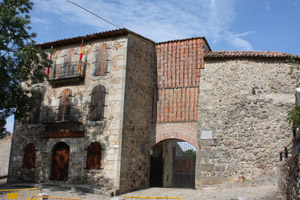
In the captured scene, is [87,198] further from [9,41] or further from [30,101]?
[9,41]

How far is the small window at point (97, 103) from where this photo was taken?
1627cm

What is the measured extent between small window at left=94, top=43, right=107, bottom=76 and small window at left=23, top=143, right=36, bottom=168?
16.7 feet

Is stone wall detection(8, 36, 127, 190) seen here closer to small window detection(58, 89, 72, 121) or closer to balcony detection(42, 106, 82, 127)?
balcony detection(42, 106, 82, 127)

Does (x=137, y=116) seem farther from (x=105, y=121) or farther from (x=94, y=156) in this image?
(x=94, y=156)

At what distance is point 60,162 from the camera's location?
1692 centimetres

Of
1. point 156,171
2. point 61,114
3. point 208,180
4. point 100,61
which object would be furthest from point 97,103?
point 208,180

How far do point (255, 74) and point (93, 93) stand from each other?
7.53 m

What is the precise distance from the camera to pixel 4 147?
2470 centimetres

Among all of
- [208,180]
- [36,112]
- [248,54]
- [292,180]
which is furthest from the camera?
[36,112]

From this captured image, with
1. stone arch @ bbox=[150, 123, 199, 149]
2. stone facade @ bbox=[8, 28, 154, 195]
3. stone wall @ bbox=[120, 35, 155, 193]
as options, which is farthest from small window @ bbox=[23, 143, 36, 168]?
stone arch @ bbox=[150, 123, 199, 149]

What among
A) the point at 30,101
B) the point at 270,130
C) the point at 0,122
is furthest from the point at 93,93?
the point at 270,130

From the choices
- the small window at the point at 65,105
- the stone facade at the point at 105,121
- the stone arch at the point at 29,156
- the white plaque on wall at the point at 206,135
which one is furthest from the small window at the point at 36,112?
the white plaque on wall at the point at 206,135

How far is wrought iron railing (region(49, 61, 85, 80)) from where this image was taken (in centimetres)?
1716

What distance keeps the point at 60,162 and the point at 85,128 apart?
214 centimetres
